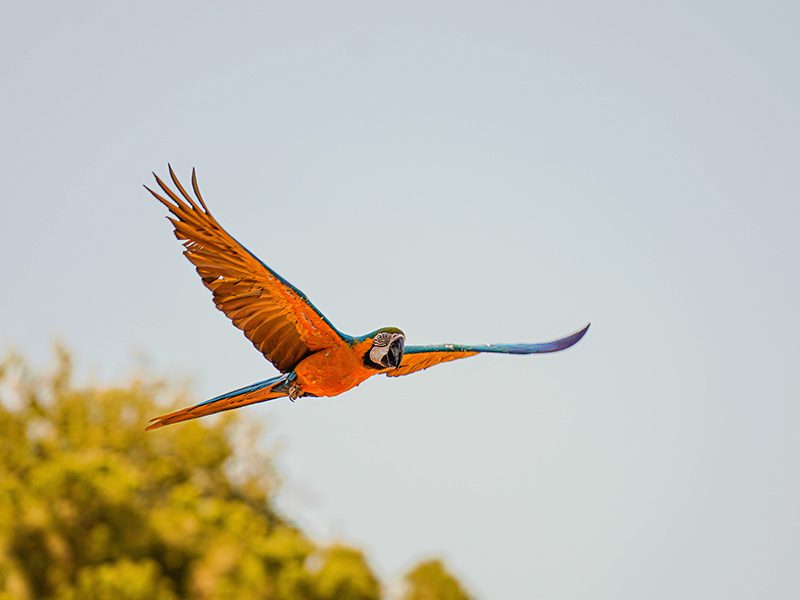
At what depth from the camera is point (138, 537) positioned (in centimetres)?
2517

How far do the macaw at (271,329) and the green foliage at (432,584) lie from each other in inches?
975

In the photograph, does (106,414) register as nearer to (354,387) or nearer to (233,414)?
(233,414)

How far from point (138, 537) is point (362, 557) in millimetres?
5639

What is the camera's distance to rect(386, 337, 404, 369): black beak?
5770mm

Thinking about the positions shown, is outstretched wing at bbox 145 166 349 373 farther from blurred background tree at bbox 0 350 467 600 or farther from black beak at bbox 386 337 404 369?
blurred background tree at bbox 0 350 467 600

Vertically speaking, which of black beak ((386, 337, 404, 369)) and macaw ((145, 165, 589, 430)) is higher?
macaw ((145, 165, 589, 430))

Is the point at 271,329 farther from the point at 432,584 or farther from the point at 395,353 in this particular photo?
the point at 432,584

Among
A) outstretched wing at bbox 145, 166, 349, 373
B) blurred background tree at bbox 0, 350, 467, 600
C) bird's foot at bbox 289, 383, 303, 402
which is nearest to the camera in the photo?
outstretched wing at bbox 145, 166, 349, 373

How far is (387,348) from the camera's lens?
5766 millimetres

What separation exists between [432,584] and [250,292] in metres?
25.2

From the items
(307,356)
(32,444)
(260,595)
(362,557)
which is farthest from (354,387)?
(32,444)

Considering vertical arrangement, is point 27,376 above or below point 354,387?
above

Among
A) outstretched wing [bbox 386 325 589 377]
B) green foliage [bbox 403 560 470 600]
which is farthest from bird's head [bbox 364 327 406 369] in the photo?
green foliage [bbox 403 560 470 600]

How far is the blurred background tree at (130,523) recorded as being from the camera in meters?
24.2
